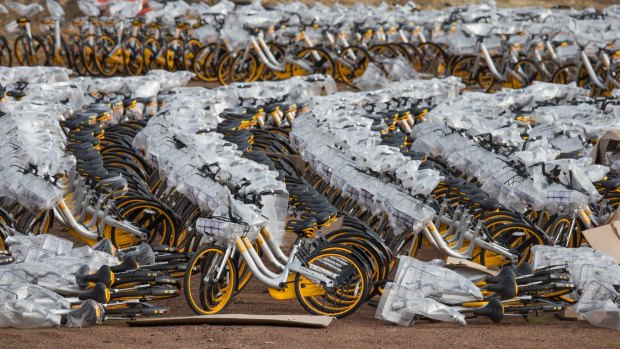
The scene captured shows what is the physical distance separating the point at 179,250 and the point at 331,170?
184 centimetres

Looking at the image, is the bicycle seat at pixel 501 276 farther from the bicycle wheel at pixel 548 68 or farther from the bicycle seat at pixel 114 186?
the bicycle wheel at pixel 548 68

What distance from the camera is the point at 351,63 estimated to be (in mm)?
20812

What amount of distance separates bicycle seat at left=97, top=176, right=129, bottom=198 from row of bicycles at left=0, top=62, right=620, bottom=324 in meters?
0.01

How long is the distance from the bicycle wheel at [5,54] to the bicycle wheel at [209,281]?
13443mm

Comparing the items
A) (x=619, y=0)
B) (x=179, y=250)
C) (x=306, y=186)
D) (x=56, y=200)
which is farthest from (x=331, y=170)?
(x=619, y=0)

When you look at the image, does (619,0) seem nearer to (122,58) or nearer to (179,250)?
(122,58)

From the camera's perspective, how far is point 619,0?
108 ft

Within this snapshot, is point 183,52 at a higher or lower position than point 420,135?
lower

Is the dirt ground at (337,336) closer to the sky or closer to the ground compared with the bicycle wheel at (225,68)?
closer to the sky

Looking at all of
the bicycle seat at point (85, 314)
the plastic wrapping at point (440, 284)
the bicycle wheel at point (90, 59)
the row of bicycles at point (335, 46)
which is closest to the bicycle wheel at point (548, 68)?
the row of bicycles at point (335, 46)

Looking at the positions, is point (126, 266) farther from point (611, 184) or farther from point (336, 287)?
point (611, 184)

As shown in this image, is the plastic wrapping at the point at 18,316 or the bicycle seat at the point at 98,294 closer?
the plastic wrapping at the point at 18,316

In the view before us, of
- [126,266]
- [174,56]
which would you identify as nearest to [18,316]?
[126,266]

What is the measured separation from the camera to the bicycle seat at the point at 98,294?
8.83 meters
